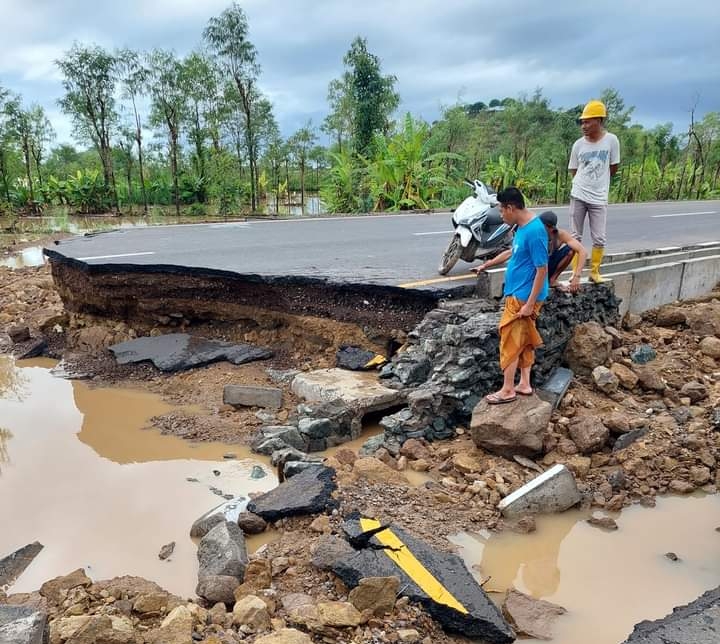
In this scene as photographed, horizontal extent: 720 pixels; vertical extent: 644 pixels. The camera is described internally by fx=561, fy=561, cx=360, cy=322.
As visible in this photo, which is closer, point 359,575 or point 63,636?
point 63,636

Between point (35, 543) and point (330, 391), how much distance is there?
2437 millimetres

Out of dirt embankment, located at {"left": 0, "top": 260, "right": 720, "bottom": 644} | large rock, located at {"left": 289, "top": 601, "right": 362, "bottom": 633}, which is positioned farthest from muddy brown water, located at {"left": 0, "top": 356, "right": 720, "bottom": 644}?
large rock, located at {"left": 289, "top": 601, "right": 362, "bottom": 633}

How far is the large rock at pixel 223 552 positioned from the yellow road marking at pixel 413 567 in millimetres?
684

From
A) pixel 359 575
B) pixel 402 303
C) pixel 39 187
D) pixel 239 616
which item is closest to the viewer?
pixel 239 616

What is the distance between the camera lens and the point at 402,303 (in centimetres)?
564

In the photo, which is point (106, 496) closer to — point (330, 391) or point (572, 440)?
point (330, 391)

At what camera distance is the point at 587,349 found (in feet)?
16.9

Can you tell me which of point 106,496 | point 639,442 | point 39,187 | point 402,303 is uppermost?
point 39,187

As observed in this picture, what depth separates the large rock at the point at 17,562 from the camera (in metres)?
3.20

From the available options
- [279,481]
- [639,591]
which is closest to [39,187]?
[279,481]

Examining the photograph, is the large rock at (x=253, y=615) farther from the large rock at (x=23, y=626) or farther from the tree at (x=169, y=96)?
the tree at (x=169, y=96)

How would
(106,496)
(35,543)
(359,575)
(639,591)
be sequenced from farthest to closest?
(106,496), (35,543), (639,591), (359,575)

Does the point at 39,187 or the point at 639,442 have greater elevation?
the point at 39,187

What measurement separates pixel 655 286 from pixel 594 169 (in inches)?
81.4
